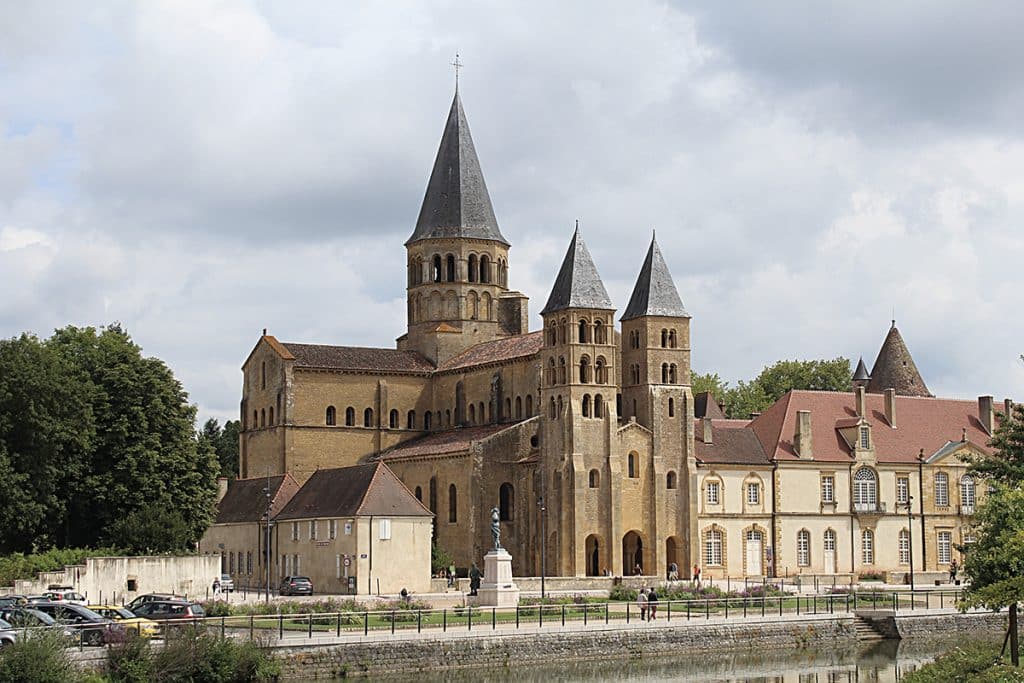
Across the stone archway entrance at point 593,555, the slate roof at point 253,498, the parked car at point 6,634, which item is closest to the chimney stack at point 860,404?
the stone archway entrance at point 593,555

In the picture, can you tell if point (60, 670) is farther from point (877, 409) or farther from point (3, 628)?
point (877, 409)

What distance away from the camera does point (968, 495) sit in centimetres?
9131

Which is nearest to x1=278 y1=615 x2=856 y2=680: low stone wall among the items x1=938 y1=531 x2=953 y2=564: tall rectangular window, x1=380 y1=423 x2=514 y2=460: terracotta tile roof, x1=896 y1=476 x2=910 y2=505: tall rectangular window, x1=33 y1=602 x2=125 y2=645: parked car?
x1=33 y1=602 x2=125 y2=645: parked car

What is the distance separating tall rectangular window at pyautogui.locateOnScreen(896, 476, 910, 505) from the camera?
293ft

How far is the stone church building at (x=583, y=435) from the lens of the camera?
81.2 meters

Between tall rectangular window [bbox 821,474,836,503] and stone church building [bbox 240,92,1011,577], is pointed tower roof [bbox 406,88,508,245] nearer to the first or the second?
stone church building [bbox 240,92,1011,577]

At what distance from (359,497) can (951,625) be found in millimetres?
26736

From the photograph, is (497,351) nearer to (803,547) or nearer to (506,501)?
(506,501)

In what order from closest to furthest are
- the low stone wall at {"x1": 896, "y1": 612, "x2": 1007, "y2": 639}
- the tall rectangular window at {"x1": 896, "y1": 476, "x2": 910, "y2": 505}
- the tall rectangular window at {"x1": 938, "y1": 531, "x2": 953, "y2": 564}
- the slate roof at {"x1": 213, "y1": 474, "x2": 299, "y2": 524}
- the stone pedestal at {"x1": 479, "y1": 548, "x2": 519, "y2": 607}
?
the low stone wall at {"x1": 896, "y1": 612, "x2": 1007, "y2": 639} < the stone pedestal at {"x1": 479, "y1": 548, "x2": 519, "y2": 607} < the slate roof at {"x1": 213, "y1": 474, "x2": 299, "y2": 524} < the tall rectangular window at {"x1": 896, "y1": 476, "x2": 910, "y2": 505} < the tall rectangular window at {"x1": 938, "y1": 531, "x2": 953, "y2": 564}

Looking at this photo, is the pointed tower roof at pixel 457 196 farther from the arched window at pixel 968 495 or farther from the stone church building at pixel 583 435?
the arched window at pixel 968 495

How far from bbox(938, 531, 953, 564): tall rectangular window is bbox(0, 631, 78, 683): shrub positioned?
2483 inches

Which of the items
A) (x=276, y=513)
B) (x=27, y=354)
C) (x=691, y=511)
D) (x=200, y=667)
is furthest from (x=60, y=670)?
(x=691, y=511)

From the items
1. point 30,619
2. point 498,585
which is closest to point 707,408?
point 498,585

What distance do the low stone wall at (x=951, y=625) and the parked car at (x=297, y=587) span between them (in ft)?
85.8
